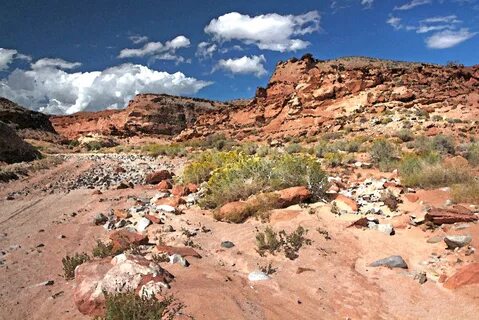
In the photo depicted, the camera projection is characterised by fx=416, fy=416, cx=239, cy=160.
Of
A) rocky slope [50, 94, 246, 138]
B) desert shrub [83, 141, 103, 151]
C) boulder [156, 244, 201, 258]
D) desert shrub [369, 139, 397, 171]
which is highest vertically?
rocky slope [50, 94, 246, 138]

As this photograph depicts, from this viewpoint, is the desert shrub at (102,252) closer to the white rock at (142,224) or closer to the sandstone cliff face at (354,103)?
the white rock at (142,224)

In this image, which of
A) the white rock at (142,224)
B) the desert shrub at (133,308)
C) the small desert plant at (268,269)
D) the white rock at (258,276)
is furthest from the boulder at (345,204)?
the desert shrub at (133,308)

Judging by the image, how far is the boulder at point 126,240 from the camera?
250 inches

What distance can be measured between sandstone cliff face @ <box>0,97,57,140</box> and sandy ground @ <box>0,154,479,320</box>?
46.4m

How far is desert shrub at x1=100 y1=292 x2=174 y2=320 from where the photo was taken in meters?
3.59

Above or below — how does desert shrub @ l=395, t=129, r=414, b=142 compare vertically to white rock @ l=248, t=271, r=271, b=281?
above

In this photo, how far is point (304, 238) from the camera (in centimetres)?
667

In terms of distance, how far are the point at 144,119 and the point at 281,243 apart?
2123 inches

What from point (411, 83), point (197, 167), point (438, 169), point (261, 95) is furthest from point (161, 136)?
point (438, 169)

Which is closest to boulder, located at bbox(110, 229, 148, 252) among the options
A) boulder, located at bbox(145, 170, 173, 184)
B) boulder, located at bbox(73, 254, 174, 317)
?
boulder, located at bbox(73, 254, 174, 317)

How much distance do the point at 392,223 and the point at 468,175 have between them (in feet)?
10.4

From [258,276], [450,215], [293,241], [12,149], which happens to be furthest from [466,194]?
[12,149]

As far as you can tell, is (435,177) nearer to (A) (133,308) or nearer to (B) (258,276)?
(B) (258,276)

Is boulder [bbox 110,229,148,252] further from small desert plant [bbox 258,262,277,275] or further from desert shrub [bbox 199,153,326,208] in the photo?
desert shrub [bbox 199,153,326,208]
